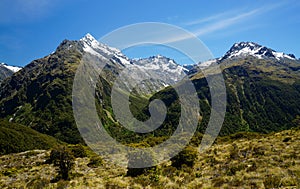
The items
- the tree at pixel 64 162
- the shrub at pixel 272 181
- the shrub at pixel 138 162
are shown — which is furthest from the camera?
the tree at pixel 64 162

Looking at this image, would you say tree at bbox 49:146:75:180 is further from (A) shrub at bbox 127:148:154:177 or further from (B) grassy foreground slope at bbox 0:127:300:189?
(A) shrub at bbox 127:148:154:177

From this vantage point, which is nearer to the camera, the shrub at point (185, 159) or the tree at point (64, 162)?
the tree at point (64, 162)

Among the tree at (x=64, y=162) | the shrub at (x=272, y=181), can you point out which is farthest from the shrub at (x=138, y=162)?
the shrub at (x=272, y=181)

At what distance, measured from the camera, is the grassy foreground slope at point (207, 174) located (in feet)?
70.3

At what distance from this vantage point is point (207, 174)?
26.4 m

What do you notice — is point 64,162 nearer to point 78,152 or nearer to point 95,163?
point 95,163

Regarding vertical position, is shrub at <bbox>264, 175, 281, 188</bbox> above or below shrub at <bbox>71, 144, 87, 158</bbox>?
below

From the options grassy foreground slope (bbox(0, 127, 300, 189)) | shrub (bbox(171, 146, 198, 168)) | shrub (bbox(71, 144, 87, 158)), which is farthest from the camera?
shrub (bbox(71, 144, 87, 158))

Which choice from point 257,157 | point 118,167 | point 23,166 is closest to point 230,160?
point 257,157

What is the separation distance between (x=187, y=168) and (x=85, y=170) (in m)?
15.6

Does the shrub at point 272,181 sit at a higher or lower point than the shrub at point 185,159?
lower

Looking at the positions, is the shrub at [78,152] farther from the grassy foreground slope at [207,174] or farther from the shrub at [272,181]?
the shrub at [272,181]

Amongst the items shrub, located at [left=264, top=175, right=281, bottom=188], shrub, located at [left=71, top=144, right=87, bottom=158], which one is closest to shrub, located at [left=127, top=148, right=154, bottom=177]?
shrub, located at [left=264, top=175, right=281, bottom=188]

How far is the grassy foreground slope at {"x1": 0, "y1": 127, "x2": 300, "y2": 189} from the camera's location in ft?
70.3
